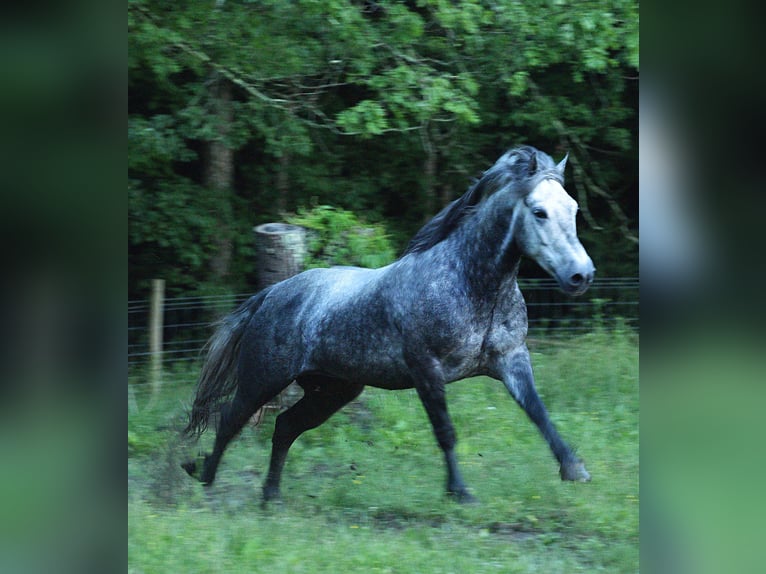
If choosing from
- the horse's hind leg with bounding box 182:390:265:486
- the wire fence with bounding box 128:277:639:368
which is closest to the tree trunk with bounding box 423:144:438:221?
the wire fence with bounding box 128:277:639:368

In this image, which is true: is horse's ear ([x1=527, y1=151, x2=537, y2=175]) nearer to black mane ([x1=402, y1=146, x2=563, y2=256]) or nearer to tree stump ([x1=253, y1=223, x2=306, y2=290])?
Answer: black mane ([x1=402, y1=146, x2=563, y2=256])

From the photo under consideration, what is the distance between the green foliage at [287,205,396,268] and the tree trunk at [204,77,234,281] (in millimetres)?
2301

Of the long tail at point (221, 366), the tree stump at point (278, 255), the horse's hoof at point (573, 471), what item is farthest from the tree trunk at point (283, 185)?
the horse's hoof at point (573, 471)

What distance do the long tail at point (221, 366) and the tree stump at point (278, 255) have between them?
1.21 metres

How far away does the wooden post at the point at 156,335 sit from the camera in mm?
8219

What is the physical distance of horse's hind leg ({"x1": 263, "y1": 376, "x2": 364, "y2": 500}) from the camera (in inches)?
220

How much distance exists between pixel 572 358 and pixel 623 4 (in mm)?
3327

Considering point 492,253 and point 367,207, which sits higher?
point 492,253

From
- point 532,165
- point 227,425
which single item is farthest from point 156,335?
point 532,165

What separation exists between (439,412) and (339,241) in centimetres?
270

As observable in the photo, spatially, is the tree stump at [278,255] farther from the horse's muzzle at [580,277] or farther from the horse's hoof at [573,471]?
the horse's muzzle at [580,277]
